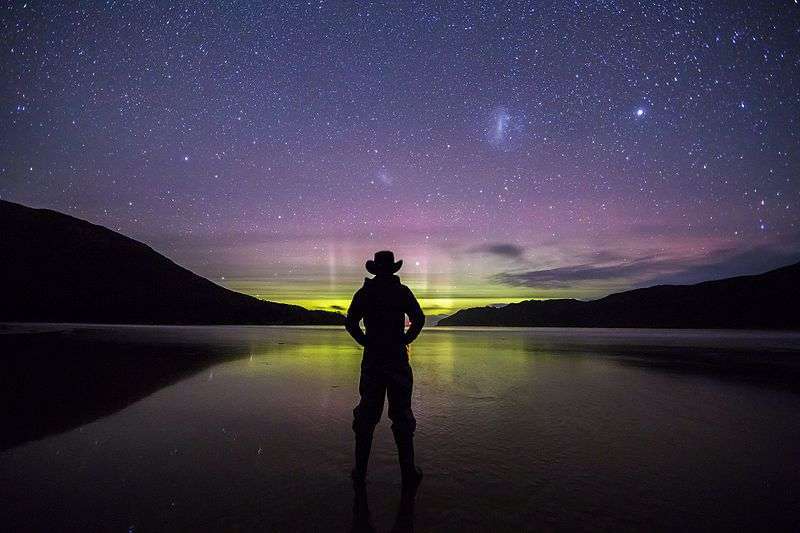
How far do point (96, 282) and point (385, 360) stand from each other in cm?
15732

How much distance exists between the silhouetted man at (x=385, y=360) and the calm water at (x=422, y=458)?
1.06ft

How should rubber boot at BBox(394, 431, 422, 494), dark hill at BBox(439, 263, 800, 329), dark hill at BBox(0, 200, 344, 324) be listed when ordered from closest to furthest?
rubber boot at BBox(394, 431, 422, 494) → dark hill at BBox(0, 200, 344, 324) → dark hill at BBox(439, 263, 800, 329)

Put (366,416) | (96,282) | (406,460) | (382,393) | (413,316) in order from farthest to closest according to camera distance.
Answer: (96,282) → (413,316) → (382,393) → (366,416) → (406,460)

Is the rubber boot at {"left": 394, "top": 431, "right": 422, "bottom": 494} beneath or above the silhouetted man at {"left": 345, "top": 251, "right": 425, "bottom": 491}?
beneath

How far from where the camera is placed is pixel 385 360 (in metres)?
4.04

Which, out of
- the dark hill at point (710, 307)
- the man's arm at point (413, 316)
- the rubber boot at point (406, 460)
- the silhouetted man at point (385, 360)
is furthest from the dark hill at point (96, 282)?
the dark hill at point (710, 307)

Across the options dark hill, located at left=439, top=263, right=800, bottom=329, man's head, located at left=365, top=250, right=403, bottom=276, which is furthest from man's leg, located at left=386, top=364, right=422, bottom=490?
dark hill, located at left=439, top=263, right=800, bottom=329

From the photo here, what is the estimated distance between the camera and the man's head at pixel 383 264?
4285 millimetres

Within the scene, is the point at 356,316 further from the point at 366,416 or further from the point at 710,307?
the point at 710,307

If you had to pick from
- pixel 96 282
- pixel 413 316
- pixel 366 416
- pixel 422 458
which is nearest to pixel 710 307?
pixel 422 458

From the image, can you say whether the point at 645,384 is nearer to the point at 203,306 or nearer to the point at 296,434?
the point at 296,434

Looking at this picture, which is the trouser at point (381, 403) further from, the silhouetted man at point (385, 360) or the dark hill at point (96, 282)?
the dark hill at point (96, 282)

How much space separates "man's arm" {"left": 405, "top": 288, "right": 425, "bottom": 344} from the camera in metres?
4.21

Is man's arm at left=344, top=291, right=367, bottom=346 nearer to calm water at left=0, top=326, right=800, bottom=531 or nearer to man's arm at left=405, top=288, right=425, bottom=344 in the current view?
man's arm at left=405, top=288, right=425, bottom=344
